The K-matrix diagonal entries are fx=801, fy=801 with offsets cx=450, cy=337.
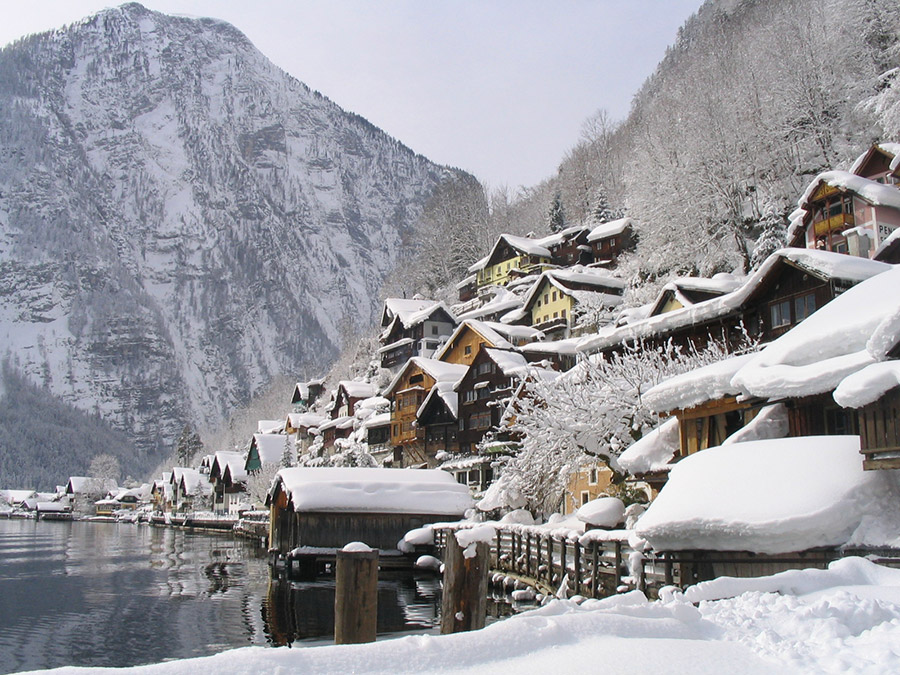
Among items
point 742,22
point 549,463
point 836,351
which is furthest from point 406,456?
point 742,22

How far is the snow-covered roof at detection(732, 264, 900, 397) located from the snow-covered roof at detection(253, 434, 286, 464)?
257 ft

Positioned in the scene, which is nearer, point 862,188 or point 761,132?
point 862,188

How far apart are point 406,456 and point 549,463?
38.2m

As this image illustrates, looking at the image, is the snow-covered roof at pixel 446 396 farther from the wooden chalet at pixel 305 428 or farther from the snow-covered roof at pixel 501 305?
the wooden chalet at pixel 305 428

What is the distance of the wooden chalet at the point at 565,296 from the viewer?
7512cm

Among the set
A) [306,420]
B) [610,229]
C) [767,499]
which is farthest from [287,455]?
[767,499]

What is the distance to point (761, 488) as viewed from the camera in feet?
52.1

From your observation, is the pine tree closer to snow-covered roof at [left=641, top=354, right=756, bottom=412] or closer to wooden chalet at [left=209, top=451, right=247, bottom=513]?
wooden chalet at [left=209, top=451, right=247, bottom=513]

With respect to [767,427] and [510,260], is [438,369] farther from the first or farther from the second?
[767,427]

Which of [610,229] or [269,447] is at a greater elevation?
[610,229]

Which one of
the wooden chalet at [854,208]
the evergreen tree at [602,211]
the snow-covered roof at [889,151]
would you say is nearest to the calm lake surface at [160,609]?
the wooden chalet at [854,208]

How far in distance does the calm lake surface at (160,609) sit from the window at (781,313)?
61.1 feet

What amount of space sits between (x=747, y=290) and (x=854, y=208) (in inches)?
653

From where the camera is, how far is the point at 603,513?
1125 inches
